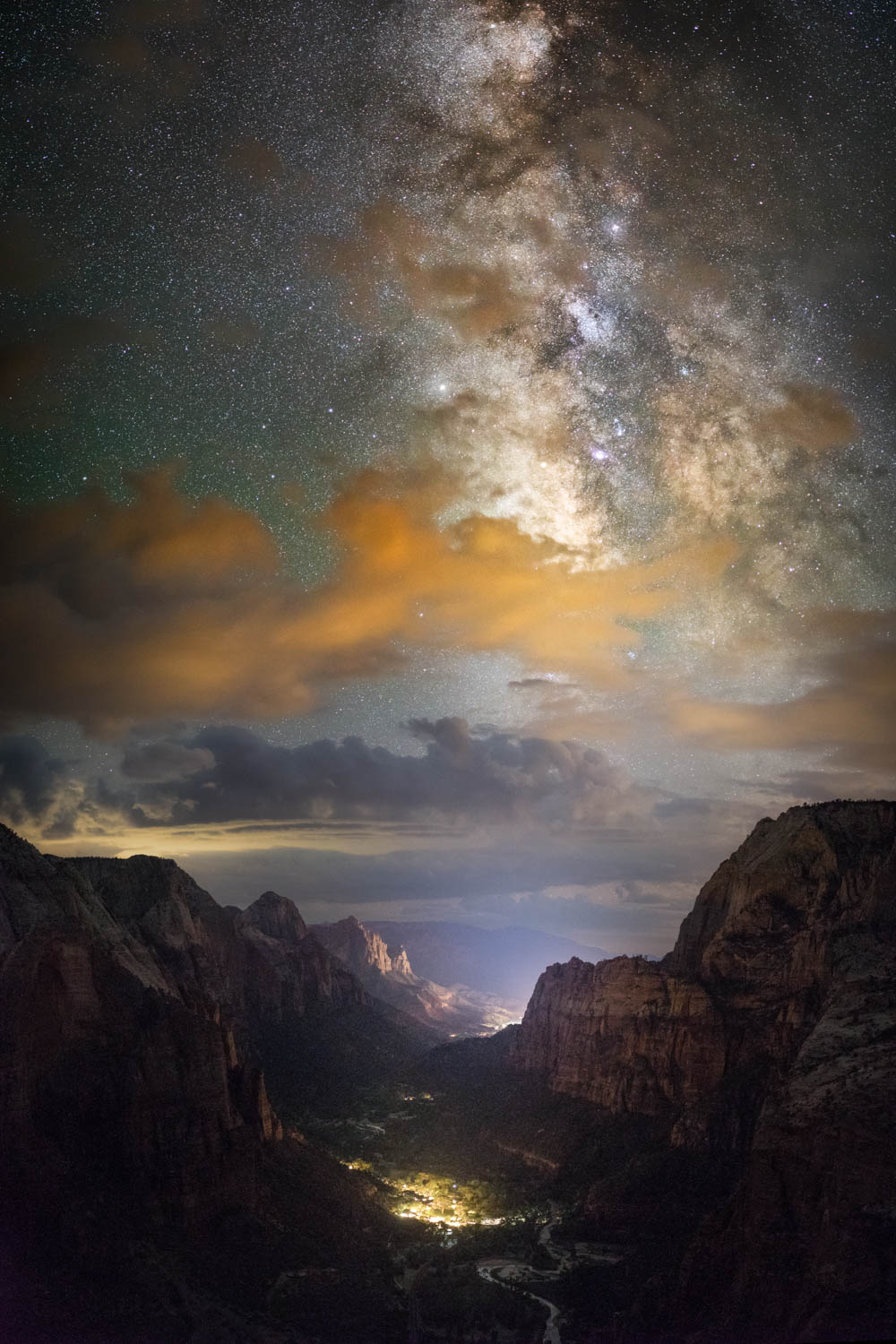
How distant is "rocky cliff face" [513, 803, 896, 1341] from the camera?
51.2 m

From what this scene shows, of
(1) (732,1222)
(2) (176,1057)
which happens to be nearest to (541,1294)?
(1) (732,1222)

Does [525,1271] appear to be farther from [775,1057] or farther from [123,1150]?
[123,1150]

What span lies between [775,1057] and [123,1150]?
67.8 meters

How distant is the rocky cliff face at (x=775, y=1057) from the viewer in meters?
51.2

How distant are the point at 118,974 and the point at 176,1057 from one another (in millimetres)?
8676

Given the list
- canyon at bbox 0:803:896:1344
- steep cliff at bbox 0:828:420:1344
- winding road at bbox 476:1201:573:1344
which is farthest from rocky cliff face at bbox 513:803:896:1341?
steep cliff at bbox 0:828:420:1344

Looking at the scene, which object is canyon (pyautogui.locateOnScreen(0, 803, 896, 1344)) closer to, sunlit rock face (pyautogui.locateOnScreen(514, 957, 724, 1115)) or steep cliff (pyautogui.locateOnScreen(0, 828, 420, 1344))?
steep cliff (pyautogui.locateOnScreen(0, 828, 420, 1344))

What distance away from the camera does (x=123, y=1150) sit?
66.7m

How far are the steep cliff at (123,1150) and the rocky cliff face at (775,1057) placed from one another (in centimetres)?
3345

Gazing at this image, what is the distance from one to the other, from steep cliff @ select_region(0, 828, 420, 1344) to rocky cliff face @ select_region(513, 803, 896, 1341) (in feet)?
110

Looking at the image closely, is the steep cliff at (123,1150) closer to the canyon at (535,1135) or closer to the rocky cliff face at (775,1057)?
the canyon at (535,1135)

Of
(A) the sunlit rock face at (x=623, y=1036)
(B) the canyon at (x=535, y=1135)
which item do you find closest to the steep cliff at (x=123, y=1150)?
(B) the canyon at (x=535, y=1135)

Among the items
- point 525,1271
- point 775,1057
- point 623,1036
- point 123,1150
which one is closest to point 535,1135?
point 623,1036

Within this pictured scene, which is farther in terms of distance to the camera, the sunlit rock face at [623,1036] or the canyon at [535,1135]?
the sunlit rock face at [623,1036]
